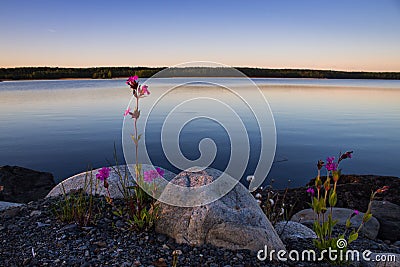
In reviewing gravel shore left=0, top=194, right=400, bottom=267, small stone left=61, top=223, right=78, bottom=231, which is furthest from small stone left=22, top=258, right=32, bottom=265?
small stone left=61, top=223, right=78, bottom=231

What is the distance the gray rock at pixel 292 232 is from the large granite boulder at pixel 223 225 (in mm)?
709

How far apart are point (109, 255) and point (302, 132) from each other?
20017 millimetres

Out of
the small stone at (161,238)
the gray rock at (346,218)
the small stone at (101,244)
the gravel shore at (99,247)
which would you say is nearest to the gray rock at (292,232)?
the gravel shore at (99,247)

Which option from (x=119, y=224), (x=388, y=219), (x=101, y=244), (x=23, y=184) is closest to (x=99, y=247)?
(x=101, y=244)

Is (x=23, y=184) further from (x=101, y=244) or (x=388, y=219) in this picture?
(x=388, y=219)

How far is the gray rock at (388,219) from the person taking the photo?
649cm

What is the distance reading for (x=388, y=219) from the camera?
6949 millimetres

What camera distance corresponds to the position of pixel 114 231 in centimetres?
436

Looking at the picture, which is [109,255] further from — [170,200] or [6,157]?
[6,157]

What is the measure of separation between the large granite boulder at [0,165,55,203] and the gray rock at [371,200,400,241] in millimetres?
7915

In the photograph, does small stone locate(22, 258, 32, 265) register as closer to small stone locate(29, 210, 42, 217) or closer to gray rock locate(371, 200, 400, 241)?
small stone locate(29, 210, 42, 217)

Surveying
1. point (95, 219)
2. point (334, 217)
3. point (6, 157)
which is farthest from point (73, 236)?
point (6, 157)

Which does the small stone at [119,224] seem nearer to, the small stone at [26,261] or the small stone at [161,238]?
the small stone at [161,238]

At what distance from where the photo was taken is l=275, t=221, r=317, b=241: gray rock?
4847 millimetres
